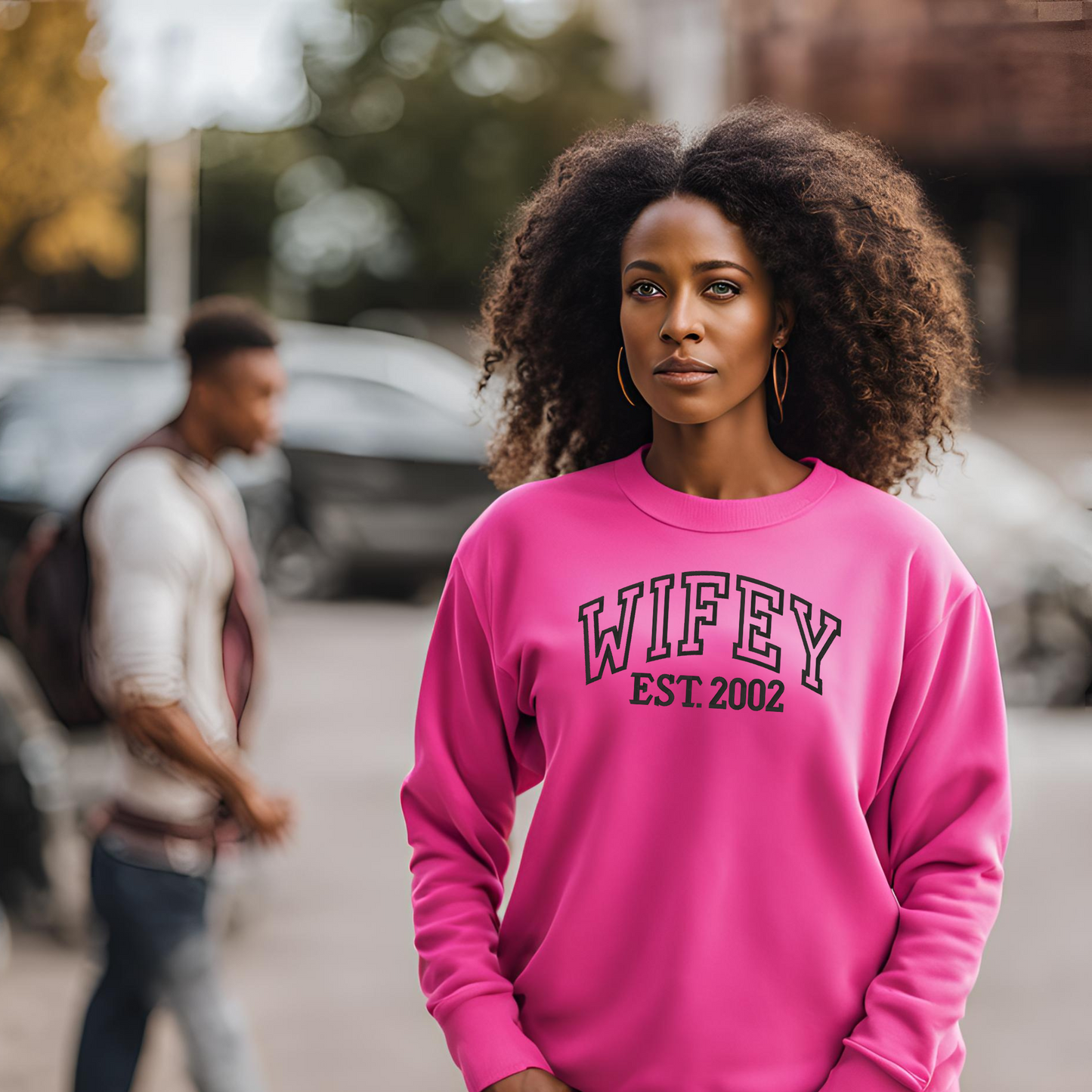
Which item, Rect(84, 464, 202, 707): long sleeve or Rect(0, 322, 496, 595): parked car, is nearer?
Rect(84, 464, 202, 707): long sleeve

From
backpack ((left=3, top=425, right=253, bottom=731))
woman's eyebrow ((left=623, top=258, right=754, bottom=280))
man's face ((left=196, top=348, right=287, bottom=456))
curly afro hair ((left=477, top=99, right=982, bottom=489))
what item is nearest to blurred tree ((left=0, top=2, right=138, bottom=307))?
man's face ((left=196, top=348, right=287, bottom=456))

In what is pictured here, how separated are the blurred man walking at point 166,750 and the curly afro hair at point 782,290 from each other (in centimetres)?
86

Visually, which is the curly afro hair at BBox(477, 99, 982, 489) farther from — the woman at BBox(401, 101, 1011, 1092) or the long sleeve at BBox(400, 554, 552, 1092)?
the long sleeve at BBox(400, 554, 552, 1092)

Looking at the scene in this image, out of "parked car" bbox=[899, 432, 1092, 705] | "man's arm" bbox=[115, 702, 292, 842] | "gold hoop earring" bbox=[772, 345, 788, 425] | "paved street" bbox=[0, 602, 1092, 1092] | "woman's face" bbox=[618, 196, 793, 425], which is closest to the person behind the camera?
"woman's face" bbox=[618, 196, 793, 425]

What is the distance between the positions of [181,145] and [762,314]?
62.9ft

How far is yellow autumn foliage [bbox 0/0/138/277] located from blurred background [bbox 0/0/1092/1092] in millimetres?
18

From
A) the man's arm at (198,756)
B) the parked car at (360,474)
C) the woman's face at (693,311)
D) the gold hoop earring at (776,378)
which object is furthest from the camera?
the parked car at (360,474)

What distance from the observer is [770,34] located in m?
10.3

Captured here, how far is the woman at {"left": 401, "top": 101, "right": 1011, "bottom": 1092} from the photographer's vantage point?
1566mm

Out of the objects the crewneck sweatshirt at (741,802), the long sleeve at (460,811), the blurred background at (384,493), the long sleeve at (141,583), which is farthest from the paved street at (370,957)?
the crewneck sweatshirt at (741,802)

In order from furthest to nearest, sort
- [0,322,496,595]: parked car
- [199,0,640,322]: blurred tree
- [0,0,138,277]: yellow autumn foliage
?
[199,0,640,322]: blurred tree < [0,322,496,595]: parked car < [0,0,138,277]: yellow autumn foliage

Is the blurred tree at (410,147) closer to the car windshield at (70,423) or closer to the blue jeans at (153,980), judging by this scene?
the car windshield at (70,423)

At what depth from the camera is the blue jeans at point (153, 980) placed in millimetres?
2611

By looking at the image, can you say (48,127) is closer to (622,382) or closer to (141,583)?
(141,583)
